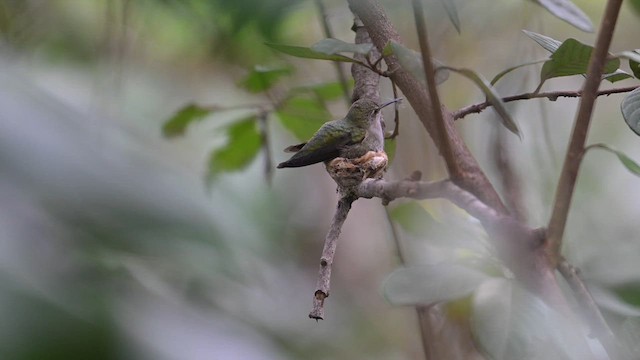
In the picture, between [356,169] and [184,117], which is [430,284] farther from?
[184,117]

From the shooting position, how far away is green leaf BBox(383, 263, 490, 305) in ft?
1.47

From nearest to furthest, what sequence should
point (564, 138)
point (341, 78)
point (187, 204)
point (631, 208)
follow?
1. point (187, 204)
2. point (341, 78)
3. point (631, 208)
4. point (564, 138)

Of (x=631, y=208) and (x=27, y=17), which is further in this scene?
(x=631, y=208)

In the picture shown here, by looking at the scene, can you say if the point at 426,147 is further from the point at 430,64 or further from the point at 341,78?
the point at 430,64

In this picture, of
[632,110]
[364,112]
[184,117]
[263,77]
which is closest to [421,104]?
[364,112]

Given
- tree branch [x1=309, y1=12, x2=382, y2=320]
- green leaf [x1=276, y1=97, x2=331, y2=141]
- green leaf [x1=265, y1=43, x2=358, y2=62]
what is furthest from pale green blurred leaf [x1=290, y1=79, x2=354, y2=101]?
green leaf [x1=265, y1=43, x2=358, y2=62]

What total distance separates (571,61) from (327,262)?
240 mm

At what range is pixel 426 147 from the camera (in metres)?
1.48

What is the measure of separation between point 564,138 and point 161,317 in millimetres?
1363

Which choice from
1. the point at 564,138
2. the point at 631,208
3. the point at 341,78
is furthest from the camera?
the point at 564,138

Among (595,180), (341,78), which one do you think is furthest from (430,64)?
(595,180)

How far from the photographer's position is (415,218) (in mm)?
637

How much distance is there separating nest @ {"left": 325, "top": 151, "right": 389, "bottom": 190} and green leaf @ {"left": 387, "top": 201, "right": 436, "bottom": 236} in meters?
0.16

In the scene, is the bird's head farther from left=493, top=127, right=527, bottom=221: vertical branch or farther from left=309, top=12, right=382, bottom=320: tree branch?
left=493, top=127, right=527, bottom=221: vertical branch
